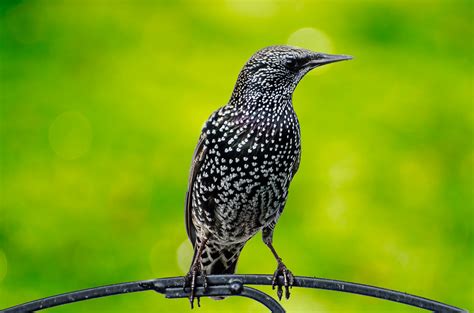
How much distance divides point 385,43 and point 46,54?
2182mm

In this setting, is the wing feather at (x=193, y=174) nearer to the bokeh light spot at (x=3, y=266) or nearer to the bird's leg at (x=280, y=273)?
the bird's leg at (x=280, y=273)

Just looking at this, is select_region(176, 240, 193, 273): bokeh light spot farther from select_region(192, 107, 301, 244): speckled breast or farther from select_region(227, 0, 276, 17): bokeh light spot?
select_region(227, 0, 276, 17): bokeh light spot

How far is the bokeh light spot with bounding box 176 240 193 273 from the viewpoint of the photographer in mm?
5241

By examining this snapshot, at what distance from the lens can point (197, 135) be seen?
229 inches

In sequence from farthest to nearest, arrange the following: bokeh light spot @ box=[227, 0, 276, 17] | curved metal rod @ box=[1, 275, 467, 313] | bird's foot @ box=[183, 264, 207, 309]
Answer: bokeh light spot @ box=[227, 0, 276, 17] < bird's foot @ box=[183, 264, 207, 309] < curved metal rod @ box=[1, 275, 467, 313]

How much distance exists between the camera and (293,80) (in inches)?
156

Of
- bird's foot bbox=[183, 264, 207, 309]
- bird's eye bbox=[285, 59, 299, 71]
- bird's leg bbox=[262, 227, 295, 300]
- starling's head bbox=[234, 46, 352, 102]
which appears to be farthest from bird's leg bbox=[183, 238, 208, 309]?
bird's eye bbox=[285, 59, 299, 71]

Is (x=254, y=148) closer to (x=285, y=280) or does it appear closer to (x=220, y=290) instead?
(x=285, y=280)

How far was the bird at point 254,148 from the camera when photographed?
3934mm

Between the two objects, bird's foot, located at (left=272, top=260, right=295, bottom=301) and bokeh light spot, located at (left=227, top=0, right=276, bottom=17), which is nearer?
bird's foot, located at (left=272, top=260, right=295, bottom=301)

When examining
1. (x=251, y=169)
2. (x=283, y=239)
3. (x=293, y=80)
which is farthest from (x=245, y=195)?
(x=283, y=239)

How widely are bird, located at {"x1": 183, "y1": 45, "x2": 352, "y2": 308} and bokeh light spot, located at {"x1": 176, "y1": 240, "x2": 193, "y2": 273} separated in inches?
41.7

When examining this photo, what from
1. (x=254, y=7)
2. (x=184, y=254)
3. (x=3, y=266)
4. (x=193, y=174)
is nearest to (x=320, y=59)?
(x=193, y=174)

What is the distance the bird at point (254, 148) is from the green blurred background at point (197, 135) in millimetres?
1188
